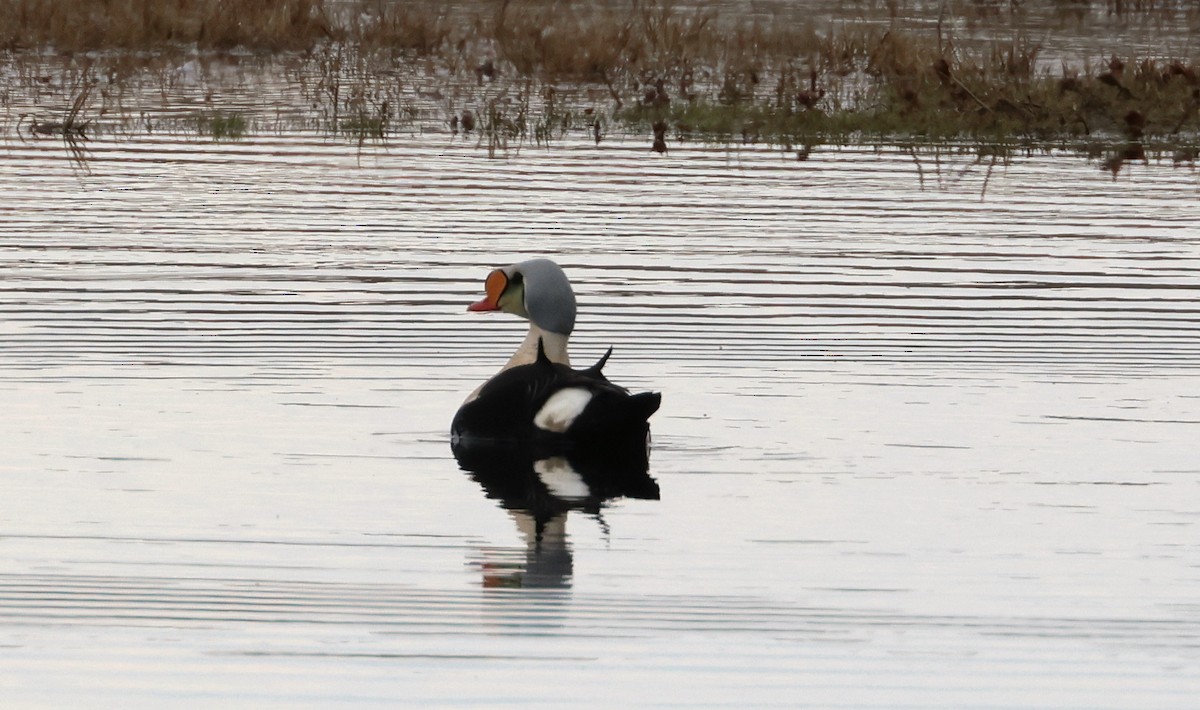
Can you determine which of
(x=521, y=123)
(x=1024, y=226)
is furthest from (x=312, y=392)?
(x=521, y=123)

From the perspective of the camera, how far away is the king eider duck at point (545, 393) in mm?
8766

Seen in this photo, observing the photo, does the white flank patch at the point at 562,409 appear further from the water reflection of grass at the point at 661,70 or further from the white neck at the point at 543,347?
the water reflection of grass at the point at 661,70

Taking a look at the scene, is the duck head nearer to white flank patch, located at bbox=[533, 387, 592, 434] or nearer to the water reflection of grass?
white flank patch, located at bbox=[533, 387, 592, 434]

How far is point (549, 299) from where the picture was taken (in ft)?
31.1

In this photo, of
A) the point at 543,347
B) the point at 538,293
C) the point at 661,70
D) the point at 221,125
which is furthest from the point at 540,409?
the point at 661,70

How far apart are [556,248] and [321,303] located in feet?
8.30

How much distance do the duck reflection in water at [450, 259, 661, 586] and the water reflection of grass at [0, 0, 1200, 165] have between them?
33.4 feet

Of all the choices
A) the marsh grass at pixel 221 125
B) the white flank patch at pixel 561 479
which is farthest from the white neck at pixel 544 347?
the marsh grass at pixel 221 125

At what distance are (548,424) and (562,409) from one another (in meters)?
0.10

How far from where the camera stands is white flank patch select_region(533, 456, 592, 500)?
8.34 m

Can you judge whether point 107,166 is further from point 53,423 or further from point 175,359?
point 53,423

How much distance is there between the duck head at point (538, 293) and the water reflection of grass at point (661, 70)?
10.0 metres

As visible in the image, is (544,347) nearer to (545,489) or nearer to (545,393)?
(545,393)

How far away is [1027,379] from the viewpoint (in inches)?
400
